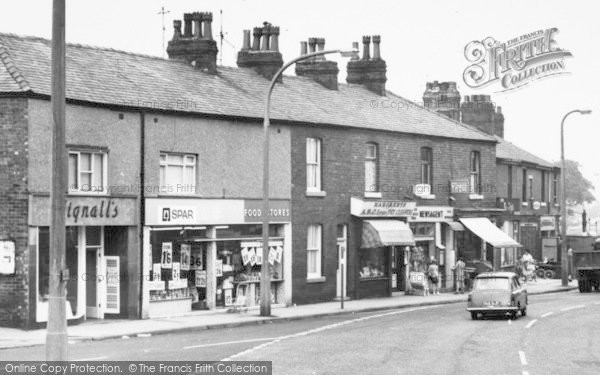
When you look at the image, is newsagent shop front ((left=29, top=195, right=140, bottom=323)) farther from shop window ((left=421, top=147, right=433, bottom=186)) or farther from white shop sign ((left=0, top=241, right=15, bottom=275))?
shop window ((left=421, top=147, right=433, bottom=186))

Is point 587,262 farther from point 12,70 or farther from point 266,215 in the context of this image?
point 12,70

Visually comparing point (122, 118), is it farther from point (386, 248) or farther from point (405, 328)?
point (386, 248)

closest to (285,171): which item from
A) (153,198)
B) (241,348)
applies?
(153,198)

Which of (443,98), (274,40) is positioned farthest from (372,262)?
(443,98)

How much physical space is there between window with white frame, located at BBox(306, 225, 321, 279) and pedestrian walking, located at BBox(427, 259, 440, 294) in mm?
7566

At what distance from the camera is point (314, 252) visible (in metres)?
39.8

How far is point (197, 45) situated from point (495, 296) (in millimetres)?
14103

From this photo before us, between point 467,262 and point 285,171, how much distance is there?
15.1 meters

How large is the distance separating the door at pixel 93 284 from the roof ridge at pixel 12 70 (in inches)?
217

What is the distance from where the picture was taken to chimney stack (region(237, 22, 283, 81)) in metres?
41.8

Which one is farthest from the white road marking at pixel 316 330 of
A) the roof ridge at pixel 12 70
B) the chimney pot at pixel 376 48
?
the chimney pot at pixel 376 48

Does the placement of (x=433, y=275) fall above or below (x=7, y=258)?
below

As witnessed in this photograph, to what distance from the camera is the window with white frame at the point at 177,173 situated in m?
32.9

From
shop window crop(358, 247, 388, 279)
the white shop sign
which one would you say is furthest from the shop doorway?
the white shop sign
